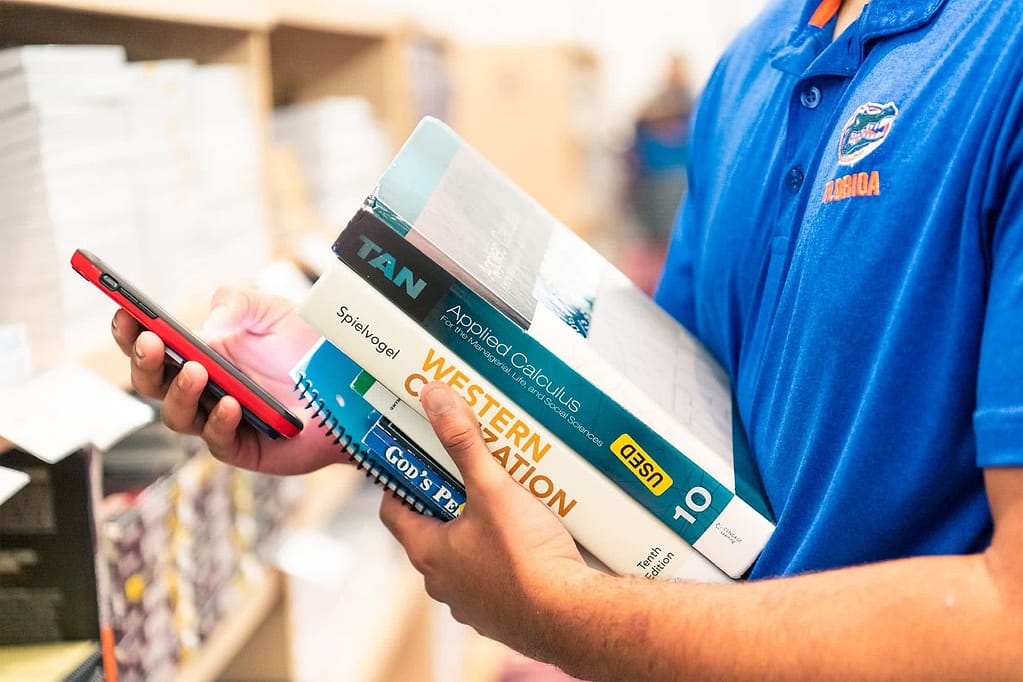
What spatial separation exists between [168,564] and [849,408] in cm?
79

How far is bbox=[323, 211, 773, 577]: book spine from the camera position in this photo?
2.24 ft

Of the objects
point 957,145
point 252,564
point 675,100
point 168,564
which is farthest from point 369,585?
point 675,100

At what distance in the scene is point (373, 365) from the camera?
71 cm

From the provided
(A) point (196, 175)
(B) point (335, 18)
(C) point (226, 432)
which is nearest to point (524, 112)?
(B) point (335, 18)

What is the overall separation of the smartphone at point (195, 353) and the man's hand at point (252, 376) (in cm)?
2

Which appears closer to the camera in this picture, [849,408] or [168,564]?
[849,408]

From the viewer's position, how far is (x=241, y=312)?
0.87 meters

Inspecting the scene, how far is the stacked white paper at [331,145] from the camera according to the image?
5.87 ft

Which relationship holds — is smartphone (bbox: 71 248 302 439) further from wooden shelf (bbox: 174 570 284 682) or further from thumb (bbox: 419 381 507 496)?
wooden shelf (bbox: 174 570 284 682)

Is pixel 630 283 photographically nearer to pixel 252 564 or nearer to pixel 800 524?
pixel 800 524

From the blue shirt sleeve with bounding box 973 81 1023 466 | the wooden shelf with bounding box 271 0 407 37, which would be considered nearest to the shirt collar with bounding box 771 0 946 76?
the blue shirt sleeve with bounding box 973 81 1023 466

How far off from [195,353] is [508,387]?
25cm

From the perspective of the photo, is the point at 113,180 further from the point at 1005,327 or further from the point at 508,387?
the point at 1005,327

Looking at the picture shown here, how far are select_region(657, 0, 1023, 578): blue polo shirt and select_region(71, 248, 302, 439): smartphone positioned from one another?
1.33 ft
